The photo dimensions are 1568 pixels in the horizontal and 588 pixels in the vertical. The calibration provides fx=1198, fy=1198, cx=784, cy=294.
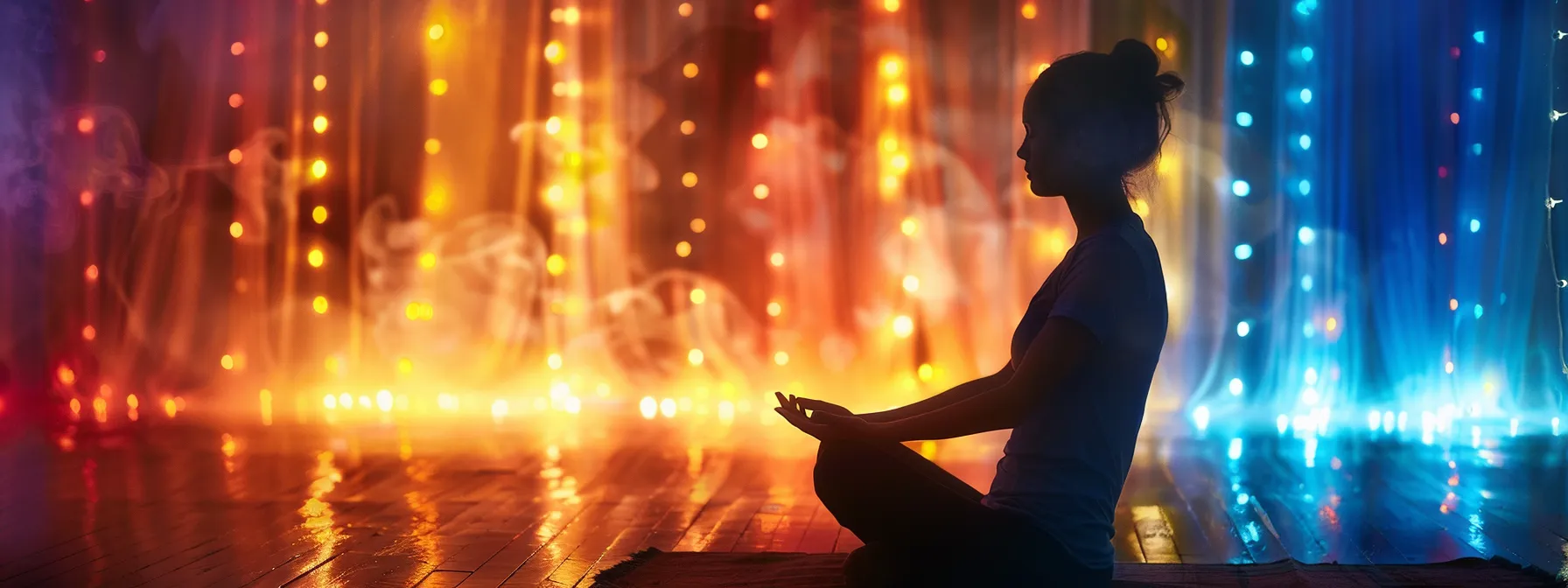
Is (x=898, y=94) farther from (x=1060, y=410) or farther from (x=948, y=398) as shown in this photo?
(x=1060, y=410)

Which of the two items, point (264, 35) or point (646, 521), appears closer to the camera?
point (646, 521)

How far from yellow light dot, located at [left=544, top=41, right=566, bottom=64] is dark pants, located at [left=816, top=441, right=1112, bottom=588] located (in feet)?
13.6

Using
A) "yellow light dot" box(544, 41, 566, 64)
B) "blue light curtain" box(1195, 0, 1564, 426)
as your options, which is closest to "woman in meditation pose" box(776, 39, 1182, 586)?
"blue light curtain" box(1195, 0, 1564, 426)

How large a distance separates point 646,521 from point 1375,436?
2764 mm

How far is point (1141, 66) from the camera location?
131 cm

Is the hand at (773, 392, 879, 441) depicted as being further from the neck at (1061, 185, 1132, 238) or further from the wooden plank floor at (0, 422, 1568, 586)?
the wooden plank floor at (0, 422, 1568, 586)

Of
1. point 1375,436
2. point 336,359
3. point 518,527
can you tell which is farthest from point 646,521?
point 336,359

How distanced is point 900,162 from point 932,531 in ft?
12.0

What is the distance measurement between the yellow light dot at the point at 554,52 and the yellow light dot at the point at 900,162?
1.51 meters

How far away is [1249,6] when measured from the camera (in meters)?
4.68

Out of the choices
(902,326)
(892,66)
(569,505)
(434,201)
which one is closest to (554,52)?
(434,201)

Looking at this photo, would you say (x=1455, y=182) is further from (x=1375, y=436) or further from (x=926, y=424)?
(x=926, y=424)

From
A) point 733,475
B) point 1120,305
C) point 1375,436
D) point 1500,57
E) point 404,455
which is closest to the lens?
point 1120,305

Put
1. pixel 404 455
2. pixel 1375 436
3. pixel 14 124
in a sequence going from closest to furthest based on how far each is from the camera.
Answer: pixel 404 455
pixel 1375 436
pixel 14 124
